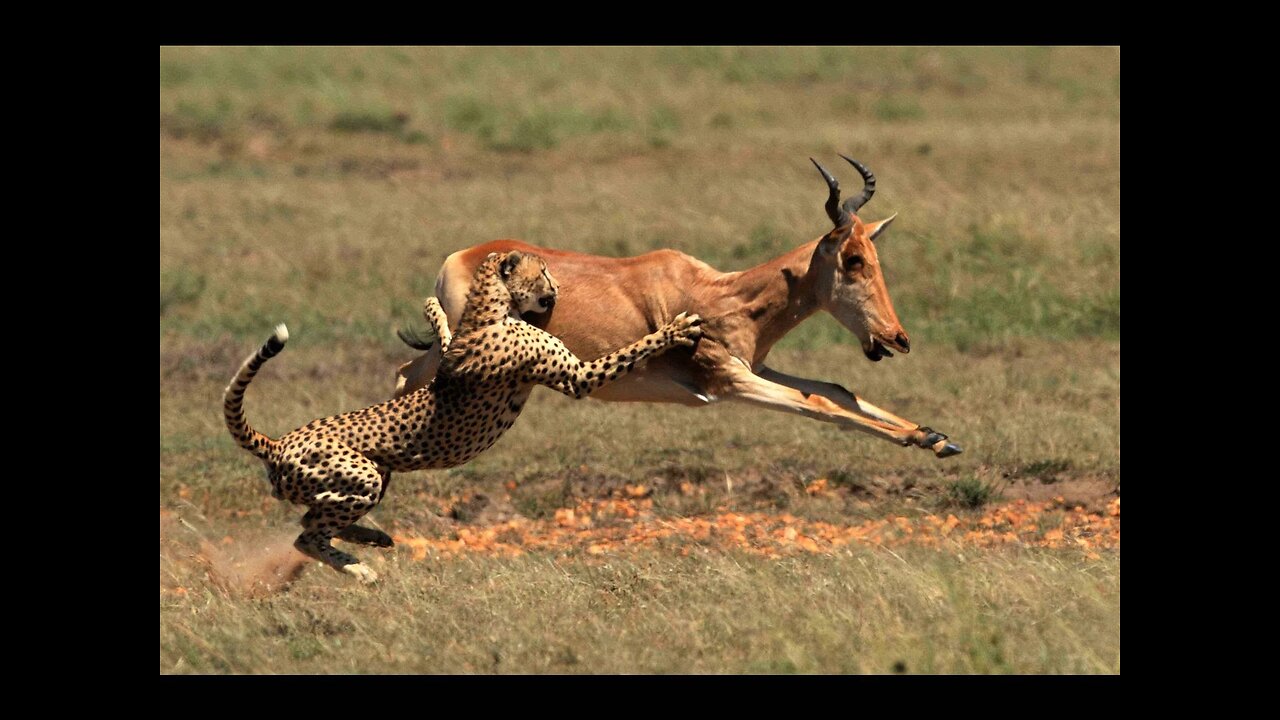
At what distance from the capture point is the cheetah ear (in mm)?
9656

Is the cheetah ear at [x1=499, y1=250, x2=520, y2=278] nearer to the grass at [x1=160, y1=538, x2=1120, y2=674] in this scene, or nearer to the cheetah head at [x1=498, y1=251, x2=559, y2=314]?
the cheetah head at [x1=498, y1=251, x2=559, y2=314]

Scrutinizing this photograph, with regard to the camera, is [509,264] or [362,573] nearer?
[362,573]

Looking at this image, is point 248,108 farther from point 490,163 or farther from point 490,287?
point 490,287

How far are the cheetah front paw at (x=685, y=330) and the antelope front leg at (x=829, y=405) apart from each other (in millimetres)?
783

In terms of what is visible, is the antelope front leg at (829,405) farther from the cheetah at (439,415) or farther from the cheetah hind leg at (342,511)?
the cheetah hind leg at (342,511)

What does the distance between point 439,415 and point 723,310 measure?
2004mm

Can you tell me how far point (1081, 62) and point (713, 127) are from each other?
822cm

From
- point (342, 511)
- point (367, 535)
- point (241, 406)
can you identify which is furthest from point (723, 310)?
point (241, 406)

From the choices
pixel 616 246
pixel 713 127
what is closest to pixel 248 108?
pixel 713 127

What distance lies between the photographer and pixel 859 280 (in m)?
10.2

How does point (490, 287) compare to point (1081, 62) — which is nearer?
point (490, 287)

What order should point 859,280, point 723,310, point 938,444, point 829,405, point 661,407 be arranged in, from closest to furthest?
point 938,444
point 829,405
point 859,280
point 723,310
point 661,407

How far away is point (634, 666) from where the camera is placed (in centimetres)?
822

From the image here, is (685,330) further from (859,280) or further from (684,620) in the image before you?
(684,620)
